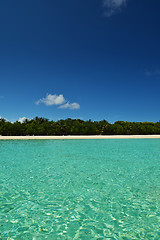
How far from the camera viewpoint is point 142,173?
12.1 metres

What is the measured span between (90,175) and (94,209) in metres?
4.85

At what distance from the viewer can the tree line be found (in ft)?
234

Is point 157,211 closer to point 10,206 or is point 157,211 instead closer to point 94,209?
point 94,209

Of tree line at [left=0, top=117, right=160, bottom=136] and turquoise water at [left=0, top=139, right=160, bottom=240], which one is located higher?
tree line at [left=0, top=117, right=160, bottom=136]

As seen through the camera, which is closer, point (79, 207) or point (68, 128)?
point (79, 207)

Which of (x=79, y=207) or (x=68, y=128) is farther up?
(x=68, y=128)

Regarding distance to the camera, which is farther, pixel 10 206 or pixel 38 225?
pixel 10 206

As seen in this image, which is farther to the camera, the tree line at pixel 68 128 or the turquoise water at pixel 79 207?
the tree line at pixel 68 128

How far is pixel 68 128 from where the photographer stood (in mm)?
77375

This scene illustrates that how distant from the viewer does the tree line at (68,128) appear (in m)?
71.2

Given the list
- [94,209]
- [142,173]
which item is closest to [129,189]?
[94,209]

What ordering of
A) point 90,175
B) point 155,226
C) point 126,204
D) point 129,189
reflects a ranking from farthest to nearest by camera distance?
point 90,175, point 129,189, point 126,204, point 155,226

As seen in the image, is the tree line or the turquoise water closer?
the turquoise water

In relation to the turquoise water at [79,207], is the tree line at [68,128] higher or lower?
higher
